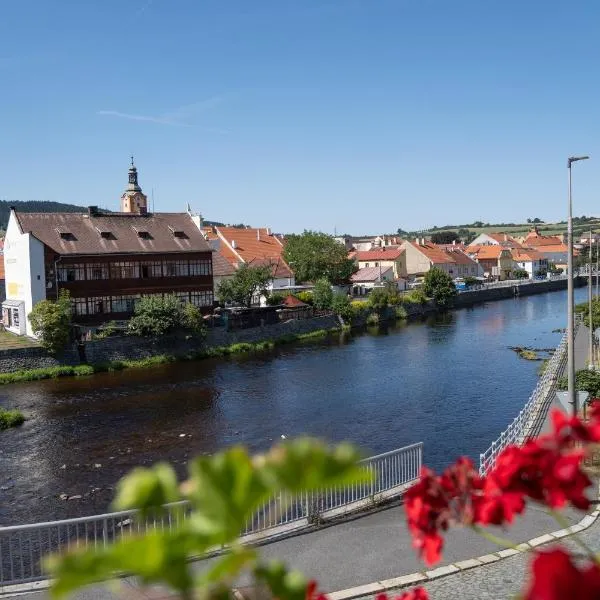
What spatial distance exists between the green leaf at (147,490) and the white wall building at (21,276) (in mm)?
40607

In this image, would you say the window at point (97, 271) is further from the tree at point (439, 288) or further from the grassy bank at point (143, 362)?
the tree at point (439, 288)

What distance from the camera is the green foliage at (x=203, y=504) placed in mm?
1338

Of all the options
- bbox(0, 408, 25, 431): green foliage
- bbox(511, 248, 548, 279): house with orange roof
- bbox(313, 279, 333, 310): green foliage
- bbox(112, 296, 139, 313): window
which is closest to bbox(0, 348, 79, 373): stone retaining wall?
bbox(112, 296, 139, 313): window

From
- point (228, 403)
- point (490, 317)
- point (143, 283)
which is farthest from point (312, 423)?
point (490, 317)

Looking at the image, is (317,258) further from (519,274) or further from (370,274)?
(519,274)

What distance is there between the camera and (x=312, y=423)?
26.1 m

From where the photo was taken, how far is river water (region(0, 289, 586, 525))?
20922mm

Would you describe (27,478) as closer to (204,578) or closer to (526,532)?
(526,532)

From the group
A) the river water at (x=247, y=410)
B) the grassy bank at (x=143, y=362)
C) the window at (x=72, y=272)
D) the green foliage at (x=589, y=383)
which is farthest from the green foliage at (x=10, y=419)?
the green foliage at (x=589, y=383)

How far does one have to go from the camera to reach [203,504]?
144cm

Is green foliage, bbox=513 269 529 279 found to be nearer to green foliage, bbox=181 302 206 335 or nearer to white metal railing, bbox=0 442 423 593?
green foliage, bbox=181 302 206 335

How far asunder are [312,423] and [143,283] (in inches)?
837

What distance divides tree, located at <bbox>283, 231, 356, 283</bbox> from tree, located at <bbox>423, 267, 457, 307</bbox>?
7658 mm

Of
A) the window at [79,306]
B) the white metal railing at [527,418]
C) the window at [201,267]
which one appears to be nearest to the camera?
the white metal railing at [527,418]
